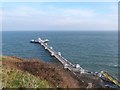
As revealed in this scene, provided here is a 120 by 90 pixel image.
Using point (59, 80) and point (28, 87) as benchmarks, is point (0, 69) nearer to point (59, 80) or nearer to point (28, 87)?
point (28, 87)

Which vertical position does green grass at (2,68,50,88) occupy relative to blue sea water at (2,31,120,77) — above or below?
above

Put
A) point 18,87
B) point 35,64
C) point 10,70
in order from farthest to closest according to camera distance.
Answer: point 35,64 → point 10,70 → point 18,87

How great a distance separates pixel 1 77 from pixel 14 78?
867 mm

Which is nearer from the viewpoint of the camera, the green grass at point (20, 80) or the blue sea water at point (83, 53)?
the green grass at point (20, 80)

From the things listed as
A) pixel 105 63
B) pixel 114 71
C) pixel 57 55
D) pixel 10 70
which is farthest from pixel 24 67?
pixel 57 55

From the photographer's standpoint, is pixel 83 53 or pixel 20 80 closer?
pixel 20 80

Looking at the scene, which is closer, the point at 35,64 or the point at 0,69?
the point at 0,69

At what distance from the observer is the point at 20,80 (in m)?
18.7

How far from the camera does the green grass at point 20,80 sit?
18.1 meters

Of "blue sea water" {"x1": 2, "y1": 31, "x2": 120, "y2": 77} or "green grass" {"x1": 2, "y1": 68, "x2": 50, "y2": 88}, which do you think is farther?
"blue sea water" {"x1": 2, "y1": 31, "x2": 120, "y2": 77}

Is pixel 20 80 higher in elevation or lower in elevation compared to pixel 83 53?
higher

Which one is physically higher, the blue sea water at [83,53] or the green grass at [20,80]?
the green grass at [20,80]

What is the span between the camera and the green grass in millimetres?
18145

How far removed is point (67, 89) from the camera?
1800cm
